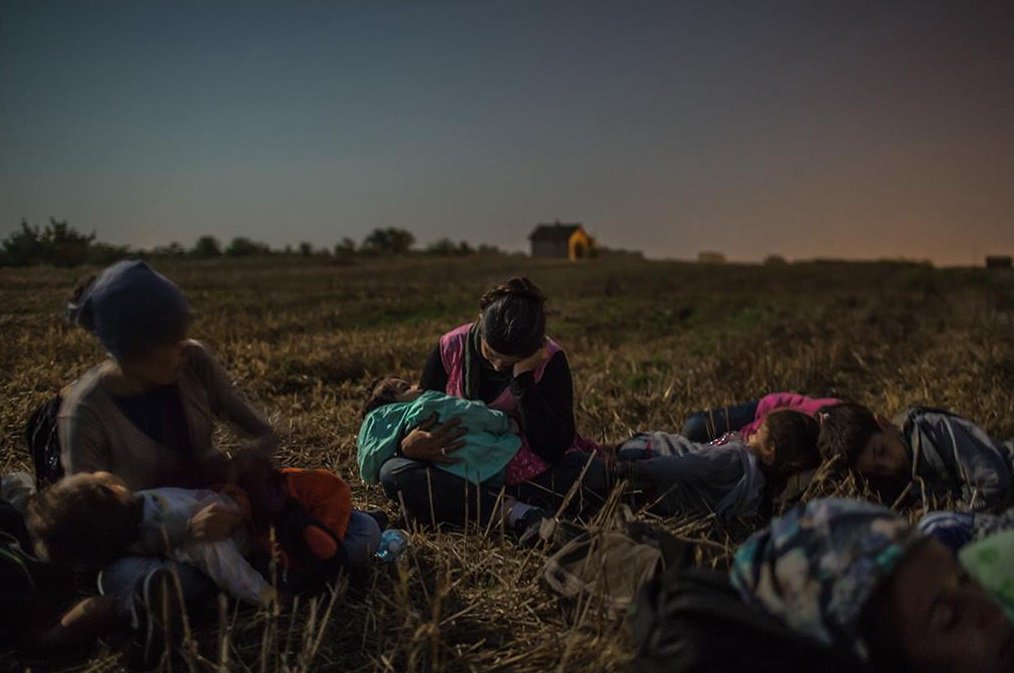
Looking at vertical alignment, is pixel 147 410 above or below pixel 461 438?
above

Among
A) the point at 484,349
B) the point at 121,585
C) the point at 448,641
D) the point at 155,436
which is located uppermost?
the point at 484,349

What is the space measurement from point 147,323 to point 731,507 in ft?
8.99

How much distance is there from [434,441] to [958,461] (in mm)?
2461

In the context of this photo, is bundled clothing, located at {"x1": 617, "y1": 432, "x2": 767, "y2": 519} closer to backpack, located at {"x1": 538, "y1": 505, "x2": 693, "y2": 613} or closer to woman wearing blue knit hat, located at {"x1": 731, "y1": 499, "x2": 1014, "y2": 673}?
backpack, located at {"x1": 538, "y1": 505, "x2": 693, "y2": 613}

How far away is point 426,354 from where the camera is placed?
8.67m

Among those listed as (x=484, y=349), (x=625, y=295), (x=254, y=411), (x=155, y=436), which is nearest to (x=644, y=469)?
(x=484, y=349)

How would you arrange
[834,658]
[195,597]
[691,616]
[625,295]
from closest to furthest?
[834,658] → [691,616] → [195,597] → [625,295]

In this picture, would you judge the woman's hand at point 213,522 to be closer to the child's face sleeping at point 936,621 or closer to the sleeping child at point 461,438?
the sleeping child at point 461,438

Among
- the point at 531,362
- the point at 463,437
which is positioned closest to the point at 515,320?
the point at 531,362

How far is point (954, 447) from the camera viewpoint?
11.6ft

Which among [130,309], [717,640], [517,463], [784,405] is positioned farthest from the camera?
[784,405]

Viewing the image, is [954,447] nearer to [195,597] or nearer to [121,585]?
[195,597]

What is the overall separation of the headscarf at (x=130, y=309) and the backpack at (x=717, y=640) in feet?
5.63

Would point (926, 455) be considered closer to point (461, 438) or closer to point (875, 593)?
point (461, 438)
